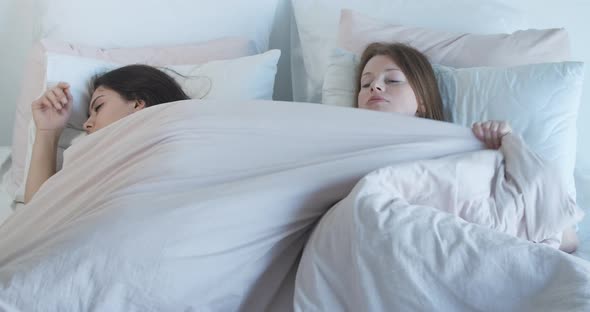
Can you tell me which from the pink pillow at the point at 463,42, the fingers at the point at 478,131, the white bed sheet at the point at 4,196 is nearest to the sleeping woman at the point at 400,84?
the pink pillow at the point at 463,42

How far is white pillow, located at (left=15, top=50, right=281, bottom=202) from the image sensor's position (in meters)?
1.20

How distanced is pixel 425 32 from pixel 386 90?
305mm

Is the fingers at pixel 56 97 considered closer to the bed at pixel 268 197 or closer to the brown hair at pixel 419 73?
the bed at pixel 268 197

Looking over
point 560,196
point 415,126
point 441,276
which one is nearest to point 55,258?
point 441,276

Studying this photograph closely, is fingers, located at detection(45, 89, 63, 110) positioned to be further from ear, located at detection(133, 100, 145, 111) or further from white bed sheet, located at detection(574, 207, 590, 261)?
white bed sheet, located at detection(574, 207, 590, 261)

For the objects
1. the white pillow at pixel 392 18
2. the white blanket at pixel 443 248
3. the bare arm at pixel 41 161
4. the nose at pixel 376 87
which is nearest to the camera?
the white blanket at pixel 443 248

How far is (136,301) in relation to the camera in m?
0.62

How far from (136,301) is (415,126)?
0.57 metres

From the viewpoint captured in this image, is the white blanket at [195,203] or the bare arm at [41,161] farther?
the bare arm at [41,161]

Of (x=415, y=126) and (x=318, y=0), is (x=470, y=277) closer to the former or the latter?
(x=415, y=126)

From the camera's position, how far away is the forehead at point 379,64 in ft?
4.00

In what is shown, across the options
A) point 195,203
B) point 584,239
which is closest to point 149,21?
point 195,203

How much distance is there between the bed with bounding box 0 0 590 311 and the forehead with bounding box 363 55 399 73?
0.49 ft

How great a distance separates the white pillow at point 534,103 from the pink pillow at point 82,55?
69 cm
